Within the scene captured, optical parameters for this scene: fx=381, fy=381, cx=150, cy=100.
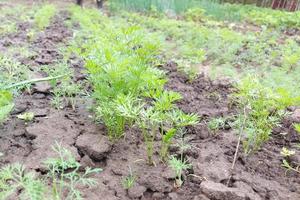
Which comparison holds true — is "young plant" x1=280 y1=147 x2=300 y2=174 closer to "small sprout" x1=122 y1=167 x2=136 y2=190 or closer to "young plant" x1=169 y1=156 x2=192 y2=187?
"young plant" x1=169 y1=156 x2=192 y2=187

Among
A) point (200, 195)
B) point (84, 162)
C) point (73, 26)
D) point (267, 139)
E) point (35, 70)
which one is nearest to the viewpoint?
point (200, 195)

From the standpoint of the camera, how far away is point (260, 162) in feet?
8.70

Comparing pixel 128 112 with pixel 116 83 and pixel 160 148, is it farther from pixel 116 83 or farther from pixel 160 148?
pixel 160 148

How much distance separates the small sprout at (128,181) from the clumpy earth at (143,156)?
25 mm

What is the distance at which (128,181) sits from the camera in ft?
7.29

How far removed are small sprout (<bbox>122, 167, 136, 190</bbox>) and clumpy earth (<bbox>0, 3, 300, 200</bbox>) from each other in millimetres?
25

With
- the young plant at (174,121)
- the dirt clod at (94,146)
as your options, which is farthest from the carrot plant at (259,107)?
the dirt clod at (94,146)

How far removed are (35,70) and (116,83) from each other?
5.13ft

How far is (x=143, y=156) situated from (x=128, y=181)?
391mm

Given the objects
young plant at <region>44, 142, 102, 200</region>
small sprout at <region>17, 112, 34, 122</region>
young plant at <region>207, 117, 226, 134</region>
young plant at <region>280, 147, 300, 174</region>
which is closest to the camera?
young plant at <region>44, 142, 102, 200</region>

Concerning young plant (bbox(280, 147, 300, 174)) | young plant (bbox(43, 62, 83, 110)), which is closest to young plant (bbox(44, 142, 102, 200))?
young plant (bbox(43, 62, 83, 110))

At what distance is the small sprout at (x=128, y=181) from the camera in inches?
87.0

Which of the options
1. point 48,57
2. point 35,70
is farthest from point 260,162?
point 48,57

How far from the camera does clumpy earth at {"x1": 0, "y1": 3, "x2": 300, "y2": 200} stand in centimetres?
223
